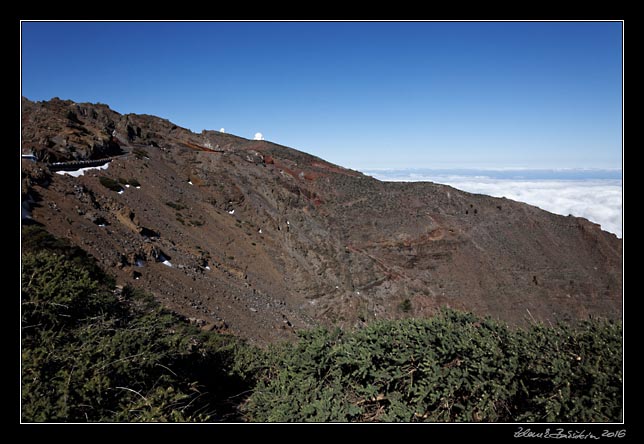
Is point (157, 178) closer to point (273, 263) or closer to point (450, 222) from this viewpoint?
point (273, 263)

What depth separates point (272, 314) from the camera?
1888 cm

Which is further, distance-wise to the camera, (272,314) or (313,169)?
(313,169)

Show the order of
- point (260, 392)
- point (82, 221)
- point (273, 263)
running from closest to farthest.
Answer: point (260, 392)
point (82, 221)
point (273, 263)

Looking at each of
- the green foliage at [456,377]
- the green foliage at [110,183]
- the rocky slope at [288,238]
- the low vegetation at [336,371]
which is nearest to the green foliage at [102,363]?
the low vegetation at [336,371]

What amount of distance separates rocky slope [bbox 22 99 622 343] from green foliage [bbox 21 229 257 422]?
7.43 metres

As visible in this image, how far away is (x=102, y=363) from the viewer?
4.91 metres

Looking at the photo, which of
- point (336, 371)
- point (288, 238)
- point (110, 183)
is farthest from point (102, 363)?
point (288, 238)

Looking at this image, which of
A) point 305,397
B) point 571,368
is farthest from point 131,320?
Answer: point 571,368

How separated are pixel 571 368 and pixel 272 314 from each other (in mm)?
15749

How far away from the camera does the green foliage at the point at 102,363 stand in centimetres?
432

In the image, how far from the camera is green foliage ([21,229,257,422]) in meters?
4.32

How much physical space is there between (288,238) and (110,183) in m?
13.1

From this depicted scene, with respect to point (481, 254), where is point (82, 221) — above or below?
above

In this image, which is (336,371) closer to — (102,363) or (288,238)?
(102,363)
